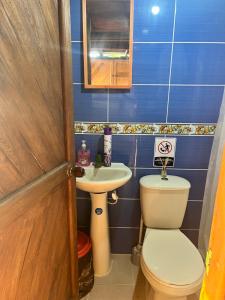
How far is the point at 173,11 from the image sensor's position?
1403 mm

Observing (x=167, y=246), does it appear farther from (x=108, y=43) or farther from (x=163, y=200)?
(x=108, y=43)

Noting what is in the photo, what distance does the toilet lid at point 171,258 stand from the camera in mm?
1163

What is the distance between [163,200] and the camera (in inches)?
59.9

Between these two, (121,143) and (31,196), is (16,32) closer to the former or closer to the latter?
(31,196)

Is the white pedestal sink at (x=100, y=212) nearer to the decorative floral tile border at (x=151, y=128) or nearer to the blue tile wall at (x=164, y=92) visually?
the blue tile wall at (x=164, y=92)

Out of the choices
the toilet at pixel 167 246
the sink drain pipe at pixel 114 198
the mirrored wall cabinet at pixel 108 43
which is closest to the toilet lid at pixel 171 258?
the toilet at pixel 167 246

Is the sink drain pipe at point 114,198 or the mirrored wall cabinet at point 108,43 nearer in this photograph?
the mirrored wall cabinet at point 108,43

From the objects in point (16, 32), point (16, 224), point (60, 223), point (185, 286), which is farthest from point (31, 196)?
point (185, 286)

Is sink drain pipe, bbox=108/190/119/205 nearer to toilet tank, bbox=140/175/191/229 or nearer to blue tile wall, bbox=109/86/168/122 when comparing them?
toilet tank, bbox=140/175/191/229

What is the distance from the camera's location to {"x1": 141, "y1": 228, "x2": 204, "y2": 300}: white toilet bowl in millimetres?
1134

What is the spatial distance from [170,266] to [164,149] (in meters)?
0.75

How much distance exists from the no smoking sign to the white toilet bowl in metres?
0.51

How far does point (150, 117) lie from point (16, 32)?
110cm

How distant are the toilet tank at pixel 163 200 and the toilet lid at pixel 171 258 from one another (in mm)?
78
